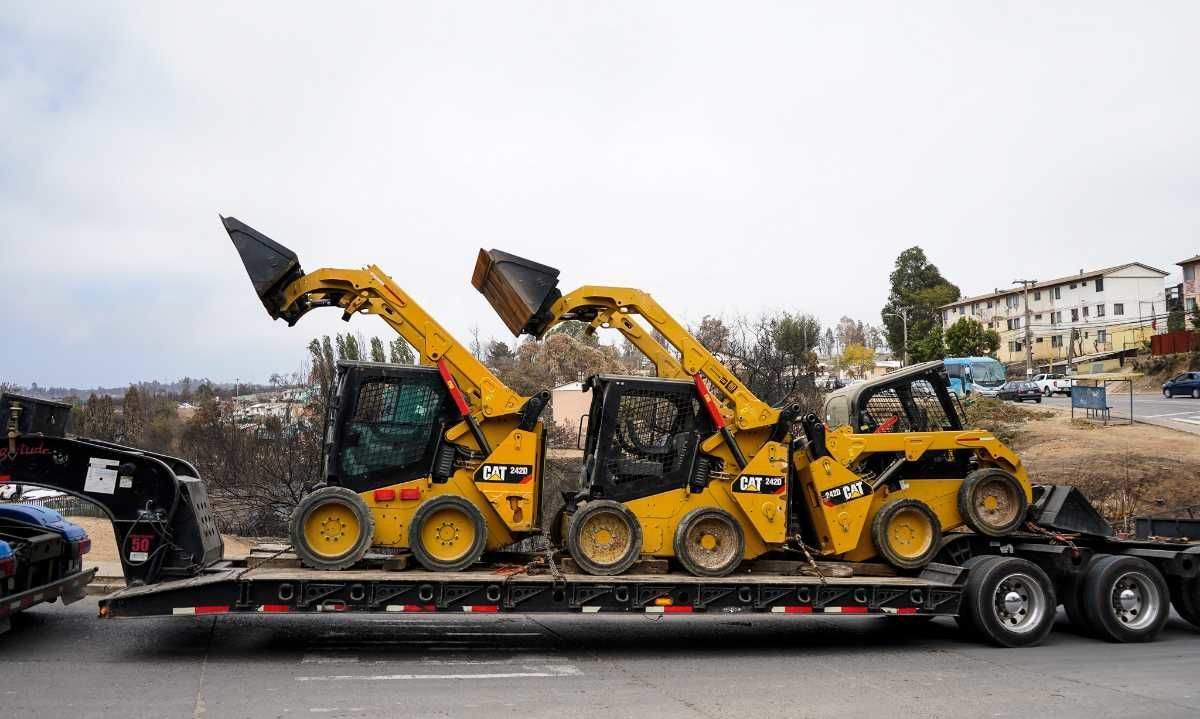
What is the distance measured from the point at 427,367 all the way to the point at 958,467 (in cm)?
615

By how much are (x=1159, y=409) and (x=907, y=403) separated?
1389 inches

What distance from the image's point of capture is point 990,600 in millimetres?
9531

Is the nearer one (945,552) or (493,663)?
(493,663)

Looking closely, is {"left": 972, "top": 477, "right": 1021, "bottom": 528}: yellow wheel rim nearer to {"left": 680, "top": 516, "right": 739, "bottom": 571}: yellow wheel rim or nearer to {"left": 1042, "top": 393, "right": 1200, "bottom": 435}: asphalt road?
{"left": 680, "top": 516, "right": 739, "bottom": 571}: yellow wheel rim

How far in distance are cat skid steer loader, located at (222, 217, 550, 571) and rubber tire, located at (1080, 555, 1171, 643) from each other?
615 cm

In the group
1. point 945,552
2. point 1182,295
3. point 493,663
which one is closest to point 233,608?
point 493,663

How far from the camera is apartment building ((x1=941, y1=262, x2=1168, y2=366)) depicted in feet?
246

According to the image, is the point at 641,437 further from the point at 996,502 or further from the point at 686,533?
the point at 996,502

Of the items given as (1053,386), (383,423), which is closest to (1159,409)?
(1053,386)

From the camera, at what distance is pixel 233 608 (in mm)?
8070

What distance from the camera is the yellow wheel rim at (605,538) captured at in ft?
29.9

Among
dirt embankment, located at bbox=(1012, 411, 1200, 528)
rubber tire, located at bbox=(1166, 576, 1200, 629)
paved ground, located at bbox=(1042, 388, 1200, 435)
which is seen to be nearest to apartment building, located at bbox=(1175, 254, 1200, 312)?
paved ground, located at bbox=(1042, 388, 1200, 435)

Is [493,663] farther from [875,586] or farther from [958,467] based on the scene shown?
[958,467]

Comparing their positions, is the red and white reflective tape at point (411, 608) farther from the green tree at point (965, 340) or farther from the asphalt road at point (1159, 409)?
the green tree at point (965, 340)
